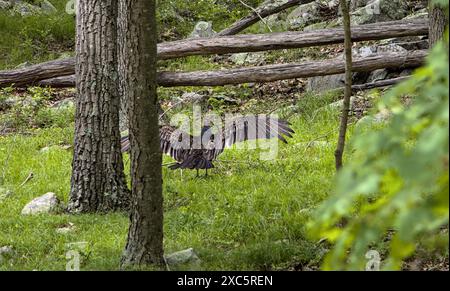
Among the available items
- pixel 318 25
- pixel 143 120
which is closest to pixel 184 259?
pixel 143 120

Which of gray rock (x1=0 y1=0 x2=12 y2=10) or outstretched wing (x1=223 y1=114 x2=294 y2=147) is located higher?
gray rock (x1=0 y1=0 x2=12 y2=10)

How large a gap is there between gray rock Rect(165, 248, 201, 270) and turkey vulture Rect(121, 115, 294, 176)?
2329 mm

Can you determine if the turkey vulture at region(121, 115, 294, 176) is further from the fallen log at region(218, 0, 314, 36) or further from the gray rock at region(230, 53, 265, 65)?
the gray rock at region(230, 53, 265, 65)

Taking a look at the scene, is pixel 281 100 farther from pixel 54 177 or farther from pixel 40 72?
pixel 54 177

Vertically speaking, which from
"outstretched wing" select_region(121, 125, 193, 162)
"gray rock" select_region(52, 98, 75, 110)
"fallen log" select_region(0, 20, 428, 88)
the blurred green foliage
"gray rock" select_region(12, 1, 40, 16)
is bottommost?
"outstretched wing" select_region(121, 125, 193, 162)

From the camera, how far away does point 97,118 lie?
677cm

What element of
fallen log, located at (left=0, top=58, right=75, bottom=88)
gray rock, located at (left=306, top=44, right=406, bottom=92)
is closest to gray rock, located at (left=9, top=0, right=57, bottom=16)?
fallen log, located at (left=0, top=58, right=75, bottom=88)

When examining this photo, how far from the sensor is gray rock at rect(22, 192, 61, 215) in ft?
22.3

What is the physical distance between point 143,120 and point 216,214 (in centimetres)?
178

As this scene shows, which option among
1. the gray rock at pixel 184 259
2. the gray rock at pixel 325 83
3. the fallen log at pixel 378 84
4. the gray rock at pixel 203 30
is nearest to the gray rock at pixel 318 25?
the gray rock at pixel 203 30

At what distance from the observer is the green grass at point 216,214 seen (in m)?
5.13

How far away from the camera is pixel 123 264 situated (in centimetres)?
474

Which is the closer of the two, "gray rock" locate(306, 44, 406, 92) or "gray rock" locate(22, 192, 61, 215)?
"gray rock" locate(22, 192, 61, 215)

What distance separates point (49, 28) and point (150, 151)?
12.6 m
